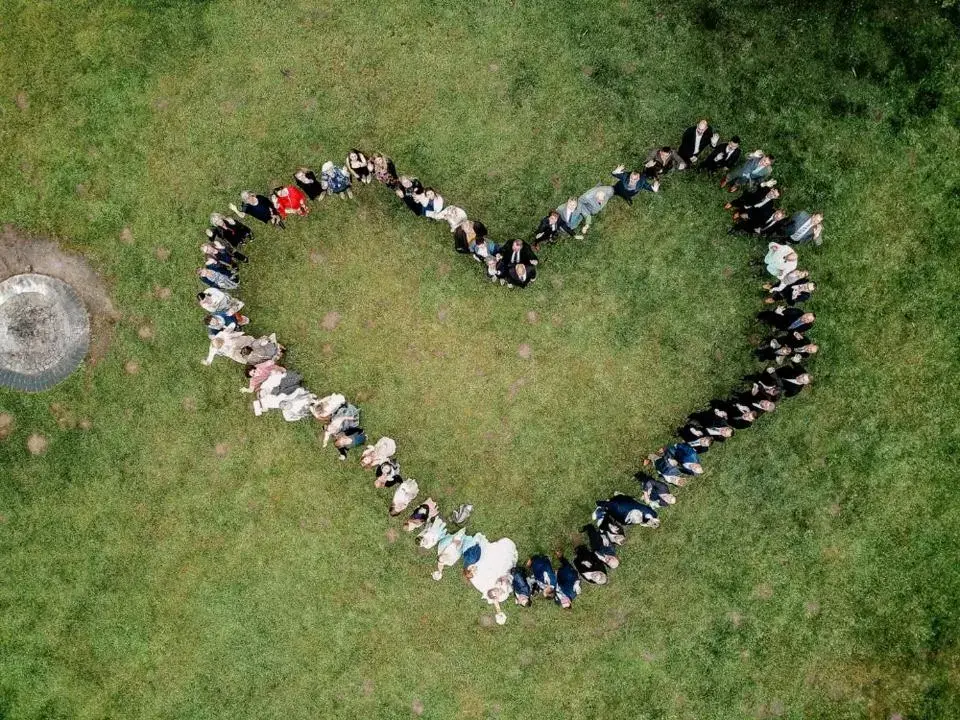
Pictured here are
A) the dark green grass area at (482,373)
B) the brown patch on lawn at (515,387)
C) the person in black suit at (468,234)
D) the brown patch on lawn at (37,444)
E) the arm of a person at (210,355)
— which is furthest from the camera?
the brown patch on lawn at (37,444)

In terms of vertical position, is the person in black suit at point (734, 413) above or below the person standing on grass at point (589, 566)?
above

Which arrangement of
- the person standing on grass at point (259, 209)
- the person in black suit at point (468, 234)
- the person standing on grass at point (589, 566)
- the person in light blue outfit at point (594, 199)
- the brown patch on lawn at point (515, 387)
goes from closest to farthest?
the person standing on grass at point (589, 566)
the person standing on grass at point (259, 209)
the person in light blue outfit at point (594, 199)
the person in black suit at point (468, 234)
the brown patch on lawn at point (515, 387)

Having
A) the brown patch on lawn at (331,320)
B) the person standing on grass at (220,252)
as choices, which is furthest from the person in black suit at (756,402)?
the person standing on grass at (220,252)

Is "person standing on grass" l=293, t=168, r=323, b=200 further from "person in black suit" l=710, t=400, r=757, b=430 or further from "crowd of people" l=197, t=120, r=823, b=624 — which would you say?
"person in black suit" l=710, t=400, r=757, b=430

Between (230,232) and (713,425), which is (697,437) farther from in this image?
(230,232)

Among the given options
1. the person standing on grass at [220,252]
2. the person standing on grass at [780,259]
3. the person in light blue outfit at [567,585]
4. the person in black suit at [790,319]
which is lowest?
the person in light blue outfit at [567,585]

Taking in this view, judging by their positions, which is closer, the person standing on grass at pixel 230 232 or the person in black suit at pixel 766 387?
the person in black suit at pixel 766 387

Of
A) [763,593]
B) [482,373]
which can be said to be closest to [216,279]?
[482,373]

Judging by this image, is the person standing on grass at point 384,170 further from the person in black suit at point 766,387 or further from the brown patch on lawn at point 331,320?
the person in black suit at point 766,387
